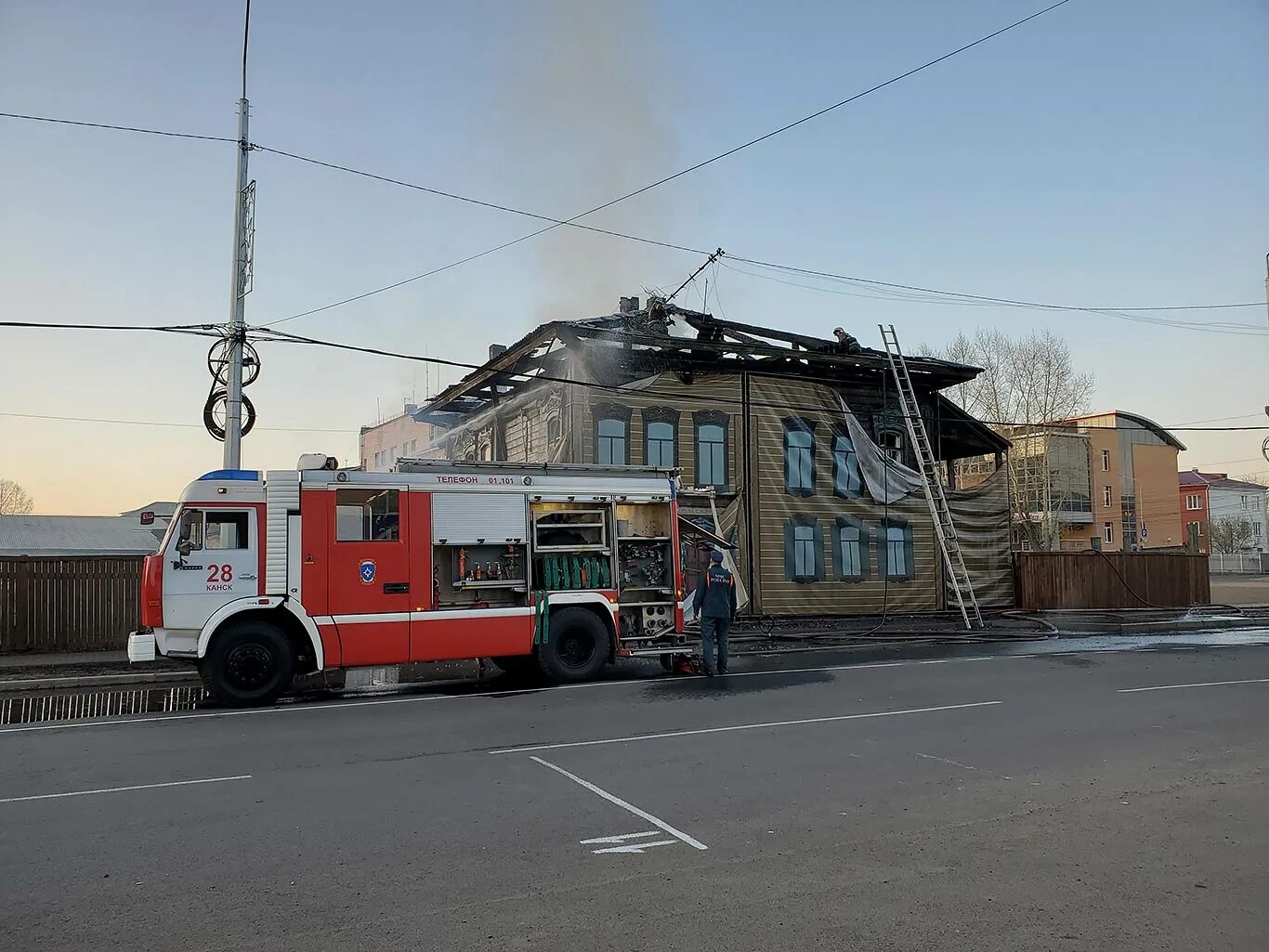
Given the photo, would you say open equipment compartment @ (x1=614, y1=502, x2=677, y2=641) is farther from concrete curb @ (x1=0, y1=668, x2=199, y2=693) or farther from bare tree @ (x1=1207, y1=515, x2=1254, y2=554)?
bare tree @ (x1=1207, y1=515, x2=1254, y2=554)

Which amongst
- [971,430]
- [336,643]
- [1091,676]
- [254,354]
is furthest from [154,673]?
[971,430]

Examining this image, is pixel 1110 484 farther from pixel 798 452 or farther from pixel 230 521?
pixel 230 521

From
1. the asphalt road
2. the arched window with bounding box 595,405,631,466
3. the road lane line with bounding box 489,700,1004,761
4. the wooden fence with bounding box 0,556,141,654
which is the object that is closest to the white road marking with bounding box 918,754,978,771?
the asphalt road

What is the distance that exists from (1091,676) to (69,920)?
12.8 meters

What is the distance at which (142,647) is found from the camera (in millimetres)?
11523

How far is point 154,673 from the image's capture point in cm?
1438

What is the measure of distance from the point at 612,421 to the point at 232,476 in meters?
12.0

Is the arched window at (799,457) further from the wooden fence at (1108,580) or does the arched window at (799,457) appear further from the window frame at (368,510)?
the window frame at (368,510)

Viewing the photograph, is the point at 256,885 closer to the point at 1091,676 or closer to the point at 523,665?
the point at 523,665

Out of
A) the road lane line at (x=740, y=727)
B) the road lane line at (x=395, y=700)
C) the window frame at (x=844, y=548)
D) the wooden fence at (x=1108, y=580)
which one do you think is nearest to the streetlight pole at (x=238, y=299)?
the road lane line at (x=395, y=700)

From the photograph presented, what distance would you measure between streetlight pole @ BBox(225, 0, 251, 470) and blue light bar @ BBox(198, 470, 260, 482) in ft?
11.7

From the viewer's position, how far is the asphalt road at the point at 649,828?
4574 mm

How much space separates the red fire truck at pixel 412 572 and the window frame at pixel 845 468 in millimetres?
12520

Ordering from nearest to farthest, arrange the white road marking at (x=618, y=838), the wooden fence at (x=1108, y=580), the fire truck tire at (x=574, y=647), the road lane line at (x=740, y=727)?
the white road marking at (x=618, y=838) < the road lane line at (x=740, y=727) < the fire truck tire at (x=574, y=647) < the wooden fence at (x=1108, y=580)
